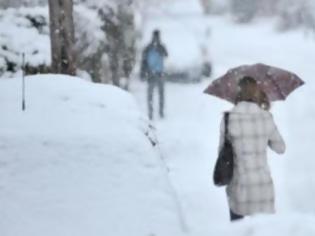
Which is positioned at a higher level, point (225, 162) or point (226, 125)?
point (226, 125)

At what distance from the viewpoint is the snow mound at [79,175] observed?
171 inches

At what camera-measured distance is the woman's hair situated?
5.87m

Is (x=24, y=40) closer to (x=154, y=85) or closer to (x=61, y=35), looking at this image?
(x=61, y=35)

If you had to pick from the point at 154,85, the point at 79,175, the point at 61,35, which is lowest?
the point at 154,85

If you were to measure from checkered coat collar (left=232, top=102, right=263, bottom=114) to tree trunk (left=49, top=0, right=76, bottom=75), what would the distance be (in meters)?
3.59

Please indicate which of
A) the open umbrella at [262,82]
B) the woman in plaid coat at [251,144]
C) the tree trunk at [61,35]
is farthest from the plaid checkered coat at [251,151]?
the tree trunk at [61,35]

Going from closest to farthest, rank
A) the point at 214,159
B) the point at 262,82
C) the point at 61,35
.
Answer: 1. the point at 262,82
2. the point at 61,35
3. the point at 214,159

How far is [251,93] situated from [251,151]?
16.5 inches

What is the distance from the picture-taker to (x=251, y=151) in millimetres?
5848

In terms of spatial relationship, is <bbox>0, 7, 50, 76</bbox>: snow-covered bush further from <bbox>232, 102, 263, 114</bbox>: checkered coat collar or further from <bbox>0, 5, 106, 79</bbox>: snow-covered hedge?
<bbox>232, 102, 263, 114</bbox>: checkered coat collar

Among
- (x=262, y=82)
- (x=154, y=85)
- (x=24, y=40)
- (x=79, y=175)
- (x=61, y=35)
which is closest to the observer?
(x=79, y=175)

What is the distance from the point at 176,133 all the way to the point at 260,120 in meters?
8.19

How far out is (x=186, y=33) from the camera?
2389 cm

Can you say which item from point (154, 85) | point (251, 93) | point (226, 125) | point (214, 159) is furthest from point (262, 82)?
point (154, 85)
